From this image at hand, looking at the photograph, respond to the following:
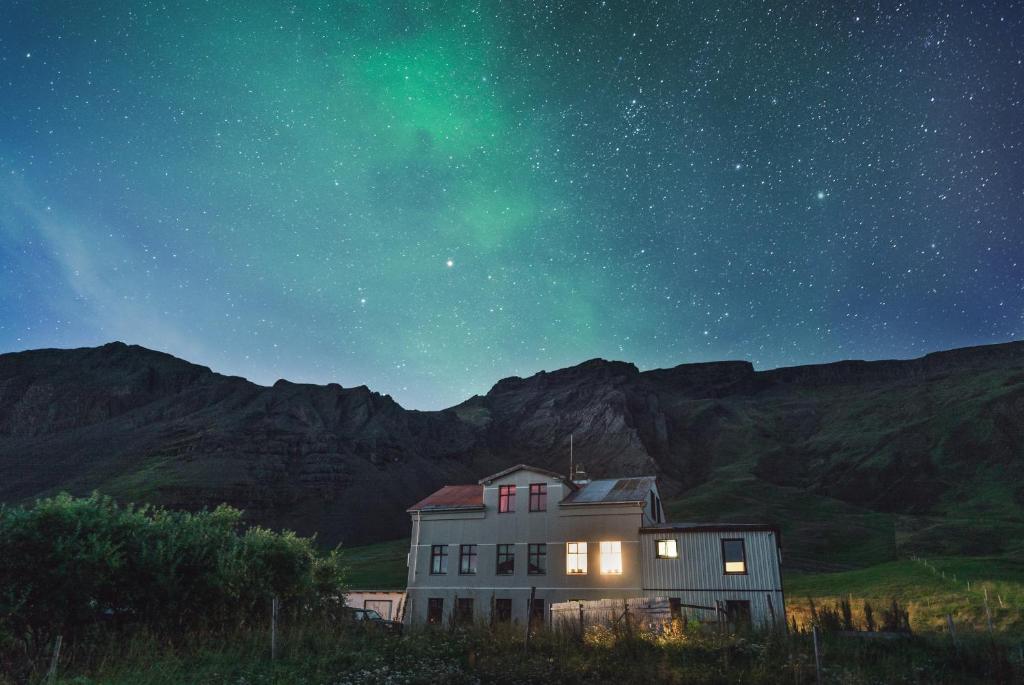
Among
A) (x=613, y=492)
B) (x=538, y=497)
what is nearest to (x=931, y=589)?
(x=613, y=492)

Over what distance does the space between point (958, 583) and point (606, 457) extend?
12469 cm

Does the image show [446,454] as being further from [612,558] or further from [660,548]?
[660,548]

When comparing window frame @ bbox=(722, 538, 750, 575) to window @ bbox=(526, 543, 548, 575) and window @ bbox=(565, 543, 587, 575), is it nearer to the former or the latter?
window @ bbox=(565, 543, 587, 575)

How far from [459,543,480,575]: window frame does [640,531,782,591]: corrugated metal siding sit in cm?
1044

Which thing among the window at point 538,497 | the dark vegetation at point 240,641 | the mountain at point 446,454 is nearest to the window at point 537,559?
the window at point 538,497

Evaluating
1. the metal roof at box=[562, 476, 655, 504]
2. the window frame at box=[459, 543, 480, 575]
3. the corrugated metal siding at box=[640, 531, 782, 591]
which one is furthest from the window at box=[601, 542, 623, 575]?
the window frame at box=[459, 543, 480, 575]

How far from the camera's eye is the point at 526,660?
1703 cm

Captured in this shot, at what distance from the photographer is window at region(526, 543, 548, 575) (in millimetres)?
38844

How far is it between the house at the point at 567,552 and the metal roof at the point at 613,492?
0.21ft

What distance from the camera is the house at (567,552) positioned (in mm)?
33938

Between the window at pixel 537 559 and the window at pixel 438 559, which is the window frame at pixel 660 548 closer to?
the window at pixel 537 559

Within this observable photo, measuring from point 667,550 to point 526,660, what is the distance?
2093 cm

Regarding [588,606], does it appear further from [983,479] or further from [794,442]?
[794,442]

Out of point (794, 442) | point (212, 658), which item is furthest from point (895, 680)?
point (794, 442)
